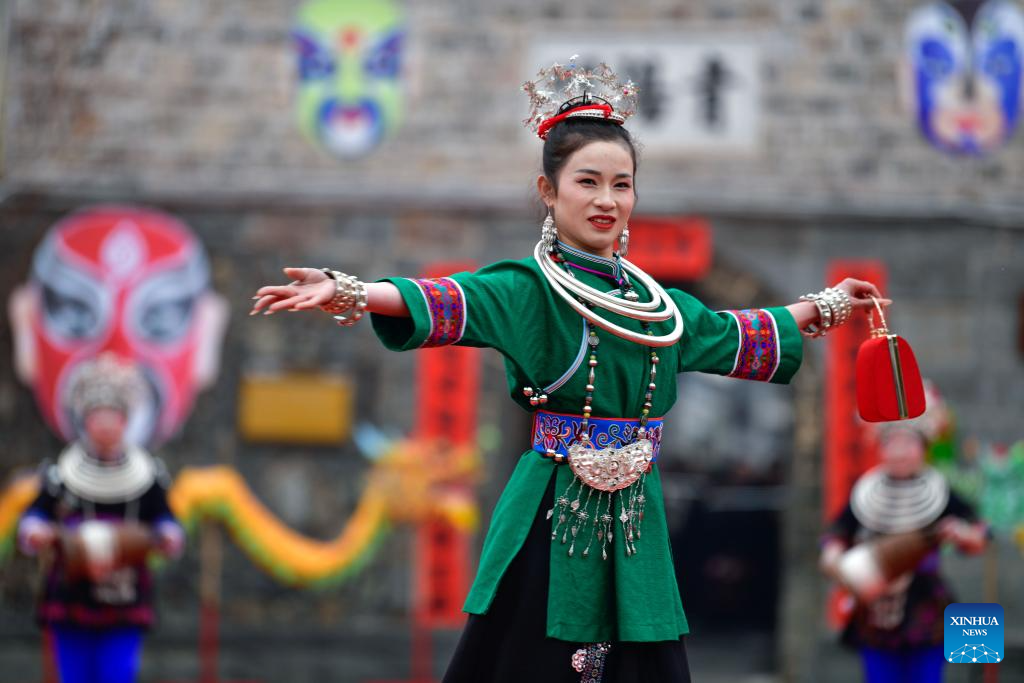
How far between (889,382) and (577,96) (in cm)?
108

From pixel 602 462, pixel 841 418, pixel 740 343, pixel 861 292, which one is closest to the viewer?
pixel 602 462

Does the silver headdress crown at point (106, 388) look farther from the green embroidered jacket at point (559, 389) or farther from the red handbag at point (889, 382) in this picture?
the red handbag at point (889, 382)

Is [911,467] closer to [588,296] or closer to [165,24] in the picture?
[588,296]

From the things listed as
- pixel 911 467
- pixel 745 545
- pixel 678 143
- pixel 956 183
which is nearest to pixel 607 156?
pixel 911 467

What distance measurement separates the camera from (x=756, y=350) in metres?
3.43

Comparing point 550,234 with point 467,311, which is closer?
point 467,311

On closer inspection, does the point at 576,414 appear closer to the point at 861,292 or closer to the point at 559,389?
the point at 559,389

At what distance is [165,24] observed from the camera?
8852mm

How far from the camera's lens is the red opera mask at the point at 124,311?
875 cm

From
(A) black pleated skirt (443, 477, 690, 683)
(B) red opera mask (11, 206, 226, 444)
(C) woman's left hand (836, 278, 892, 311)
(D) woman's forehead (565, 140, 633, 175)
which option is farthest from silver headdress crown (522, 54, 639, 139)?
(B) red opera mask (11, 206, 226, 444)

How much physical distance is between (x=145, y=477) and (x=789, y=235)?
14.8ft

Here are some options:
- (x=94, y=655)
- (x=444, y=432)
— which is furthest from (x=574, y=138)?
(x=444, y=432)

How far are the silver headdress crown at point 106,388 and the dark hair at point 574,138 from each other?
3488mm

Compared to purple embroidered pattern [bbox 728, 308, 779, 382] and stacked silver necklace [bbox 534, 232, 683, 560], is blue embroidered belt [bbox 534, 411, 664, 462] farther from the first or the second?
purple embroidered pattern [bbox 728, 308, 779, 382]
